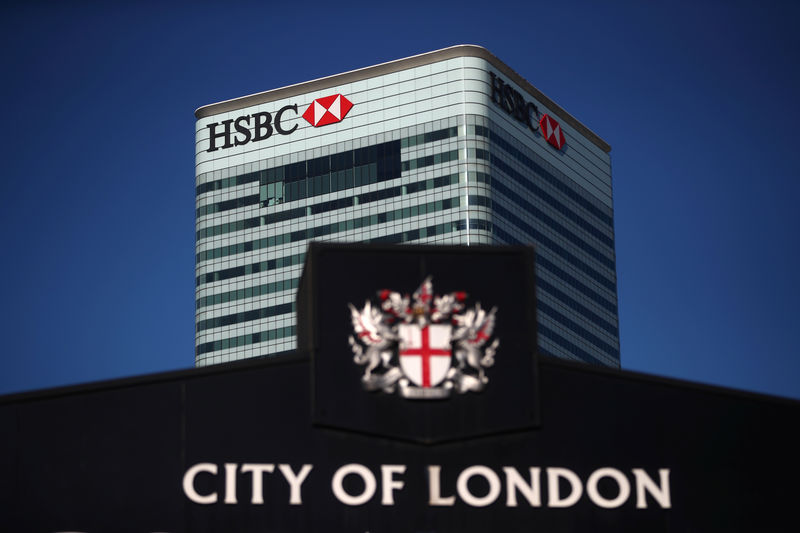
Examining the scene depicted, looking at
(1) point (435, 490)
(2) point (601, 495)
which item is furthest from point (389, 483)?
(2) point (601, 495)

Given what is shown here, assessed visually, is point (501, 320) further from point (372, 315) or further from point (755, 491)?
point (755, 491)

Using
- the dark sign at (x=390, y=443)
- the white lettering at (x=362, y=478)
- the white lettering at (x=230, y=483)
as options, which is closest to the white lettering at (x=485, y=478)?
the dark sign at (x=390, y=443)

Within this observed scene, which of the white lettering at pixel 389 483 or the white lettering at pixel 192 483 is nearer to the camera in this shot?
the white lettering at pixel 192 483

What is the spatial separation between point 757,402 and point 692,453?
183 centimetres

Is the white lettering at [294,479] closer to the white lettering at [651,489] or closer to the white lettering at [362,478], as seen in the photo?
the white lettering at [362,478]

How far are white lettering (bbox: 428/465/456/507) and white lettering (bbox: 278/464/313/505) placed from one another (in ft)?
7.48

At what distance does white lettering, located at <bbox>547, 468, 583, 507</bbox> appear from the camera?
1135 inches

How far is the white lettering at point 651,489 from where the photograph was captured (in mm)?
29078

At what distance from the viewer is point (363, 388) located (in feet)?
94.4

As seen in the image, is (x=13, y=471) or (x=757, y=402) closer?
(x=13, y=471)

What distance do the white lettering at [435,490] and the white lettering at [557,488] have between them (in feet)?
6.10

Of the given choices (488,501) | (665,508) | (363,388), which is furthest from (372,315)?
(665,508)

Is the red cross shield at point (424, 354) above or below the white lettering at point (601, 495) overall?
above

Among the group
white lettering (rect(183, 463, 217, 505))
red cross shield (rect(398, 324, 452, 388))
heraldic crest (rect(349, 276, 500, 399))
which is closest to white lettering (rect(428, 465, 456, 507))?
heraldic crest (rect(349, 276, 500, 399))
